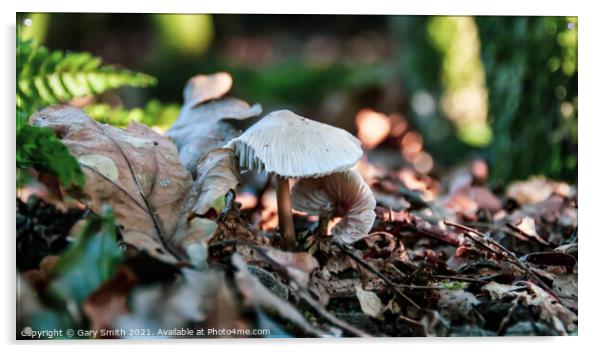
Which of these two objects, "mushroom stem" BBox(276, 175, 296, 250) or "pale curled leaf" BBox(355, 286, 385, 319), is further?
"mushroom stem" BBox(276, 175, 296, 250)

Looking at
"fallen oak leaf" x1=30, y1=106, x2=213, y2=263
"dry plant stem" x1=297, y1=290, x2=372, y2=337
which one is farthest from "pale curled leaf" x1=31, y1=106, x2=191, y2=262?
"dry plant stem" x1=297, y1=290, x2=372, y2=337

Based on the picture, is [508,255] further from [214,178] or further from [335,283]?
[214,178]

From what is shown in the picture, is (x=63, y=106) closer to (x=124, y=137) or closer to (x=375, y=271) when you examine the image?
(x=124, y=137)

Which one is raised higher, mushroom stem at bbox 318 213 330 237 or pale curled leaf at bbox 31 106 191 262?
pale curled leaf at bbox 31 106 191 262

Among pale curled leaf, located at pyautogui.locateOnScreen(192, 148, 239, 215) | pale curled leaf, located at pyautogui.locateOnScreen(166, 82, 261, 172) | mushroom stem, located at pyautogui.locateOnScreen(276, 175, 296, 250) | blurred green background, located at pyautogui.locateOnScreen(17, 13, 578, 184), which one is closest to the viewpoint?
pale curled leaf, located at pyautogui.locateOnScreen(192, 148, 239, 215)

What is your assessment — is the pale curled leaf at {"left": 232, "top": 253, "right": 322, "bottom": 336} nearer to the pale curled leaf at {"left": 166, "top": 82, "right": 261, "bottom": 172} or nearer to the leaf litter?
the leaf litter

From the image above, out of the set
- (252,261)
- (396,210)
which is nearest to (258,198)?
(396,210)

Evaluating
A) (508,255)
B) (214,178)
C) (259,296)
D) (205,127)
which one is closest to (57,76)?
(205,127)
